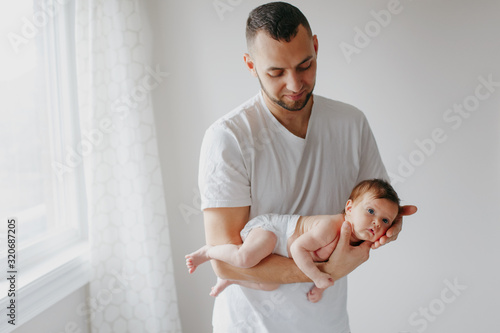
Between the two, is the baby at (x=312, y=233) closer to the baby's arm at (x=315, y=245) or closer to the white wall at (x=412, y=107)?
the baby's arm at (x=315, y=245)

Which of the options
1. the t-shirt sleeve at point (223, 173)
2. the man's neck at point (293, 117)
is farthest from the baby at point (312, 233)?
the man's neck at point (293, 117)

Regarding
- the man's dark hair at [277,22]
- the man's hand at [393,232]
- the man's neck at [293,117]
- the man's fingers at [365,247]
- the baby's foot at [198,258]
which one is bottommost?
the baby's foot at [198,258]

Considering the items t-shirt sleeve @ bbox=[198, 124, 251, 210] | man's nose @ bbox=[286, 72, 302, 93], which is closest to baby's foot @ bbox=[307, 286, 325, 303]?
t-shirt sleeve @ bbox=[198, 124, 251, 210]

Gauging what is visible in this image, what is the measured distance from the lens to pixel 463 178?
89.4 inches

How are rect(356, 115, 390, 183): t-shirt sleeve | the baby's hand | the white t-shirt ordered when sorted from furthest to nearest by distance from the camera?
rect(356, 115, 390, 183): t-shirt sleeve
the white t-shirt
the baby's hand

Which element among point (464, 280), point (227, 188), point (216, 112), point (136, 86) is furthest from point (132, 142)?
point (464, 280)

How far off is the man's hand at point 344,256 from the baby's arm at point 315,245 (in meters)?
0.03

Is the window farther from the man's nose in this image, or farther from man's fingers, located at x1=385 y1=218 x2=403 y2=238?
man's fingers, located at x1=385 y1=218 x2=403 y2=238

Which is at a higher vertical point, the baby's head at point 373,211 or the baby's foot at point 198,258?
the baby's head at point 373,211

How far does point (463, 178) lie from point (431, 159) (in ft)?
0.57

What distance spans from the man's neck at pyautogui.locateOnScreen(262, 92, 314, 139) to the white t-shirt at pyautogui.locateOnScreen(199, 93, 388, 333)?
0.07ft

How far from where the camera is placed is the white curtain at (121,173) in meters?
2.25

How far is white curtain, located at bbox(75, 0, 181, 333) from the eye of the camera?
2246 millimetres

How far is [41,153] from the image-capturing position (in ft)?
7.38
